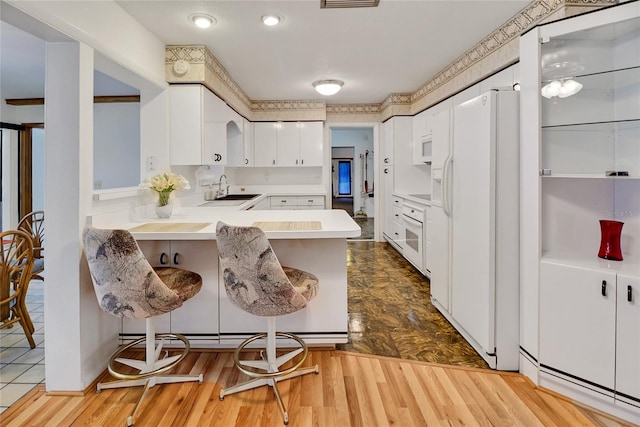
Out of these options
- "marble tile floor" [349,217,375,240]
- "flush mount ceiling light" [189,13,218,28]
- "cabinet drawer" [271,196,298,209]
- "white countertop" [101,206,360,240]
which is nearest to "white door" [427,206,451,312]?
"white countertop" [101,206,360,240]

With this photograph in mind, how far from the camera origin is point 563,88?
1.99 metres

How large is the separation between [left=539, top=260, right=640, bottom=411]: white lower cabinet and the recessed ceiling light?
2.46 metres

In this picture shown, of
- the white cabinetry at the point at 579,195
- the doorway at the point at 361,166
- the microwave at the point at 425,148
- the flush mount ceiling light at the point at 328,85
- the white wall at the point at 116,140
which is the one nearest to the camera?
the white cabinetry at the point at 579,195

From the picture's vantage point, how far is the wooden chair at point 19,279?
89.3 inches

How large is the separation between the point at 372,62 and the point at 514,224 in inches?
95.6

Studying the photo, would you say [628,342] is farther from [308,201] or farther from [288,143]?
[288,143]

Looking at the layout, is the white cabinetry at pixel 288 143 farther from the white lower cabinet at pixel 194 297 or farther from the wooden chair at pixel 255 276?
the wooden chair at pixel 255 276

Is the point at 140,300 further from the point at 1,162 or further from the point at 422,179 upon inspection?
the point at 1,162

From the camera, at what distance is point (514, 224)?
6.86 feet

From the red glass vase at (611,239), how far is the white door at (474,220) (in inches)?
21.2

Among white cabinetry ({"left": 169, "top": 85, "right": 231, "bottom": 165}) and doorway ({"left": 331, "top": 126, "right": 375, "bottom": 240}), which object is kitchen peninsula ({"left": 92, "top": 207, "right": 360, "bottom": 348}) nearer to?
white cabinetry ({"left": 169, "top": 85, "right": 231, "bottom": 165})

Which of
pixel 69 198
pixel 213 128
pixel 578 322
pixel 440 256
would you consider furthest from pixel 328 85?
pixel 578 322

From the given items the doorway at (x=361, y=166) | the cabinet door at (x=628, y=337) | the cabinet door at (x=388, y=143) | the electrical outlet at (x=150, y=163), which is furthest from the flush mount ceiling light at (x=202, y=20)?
the doorway at (x=361, y=166)

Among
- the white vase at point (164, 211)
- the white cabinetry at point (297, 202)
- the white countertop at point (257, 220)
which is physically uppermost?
the white cabinetry at point (297, 202)
